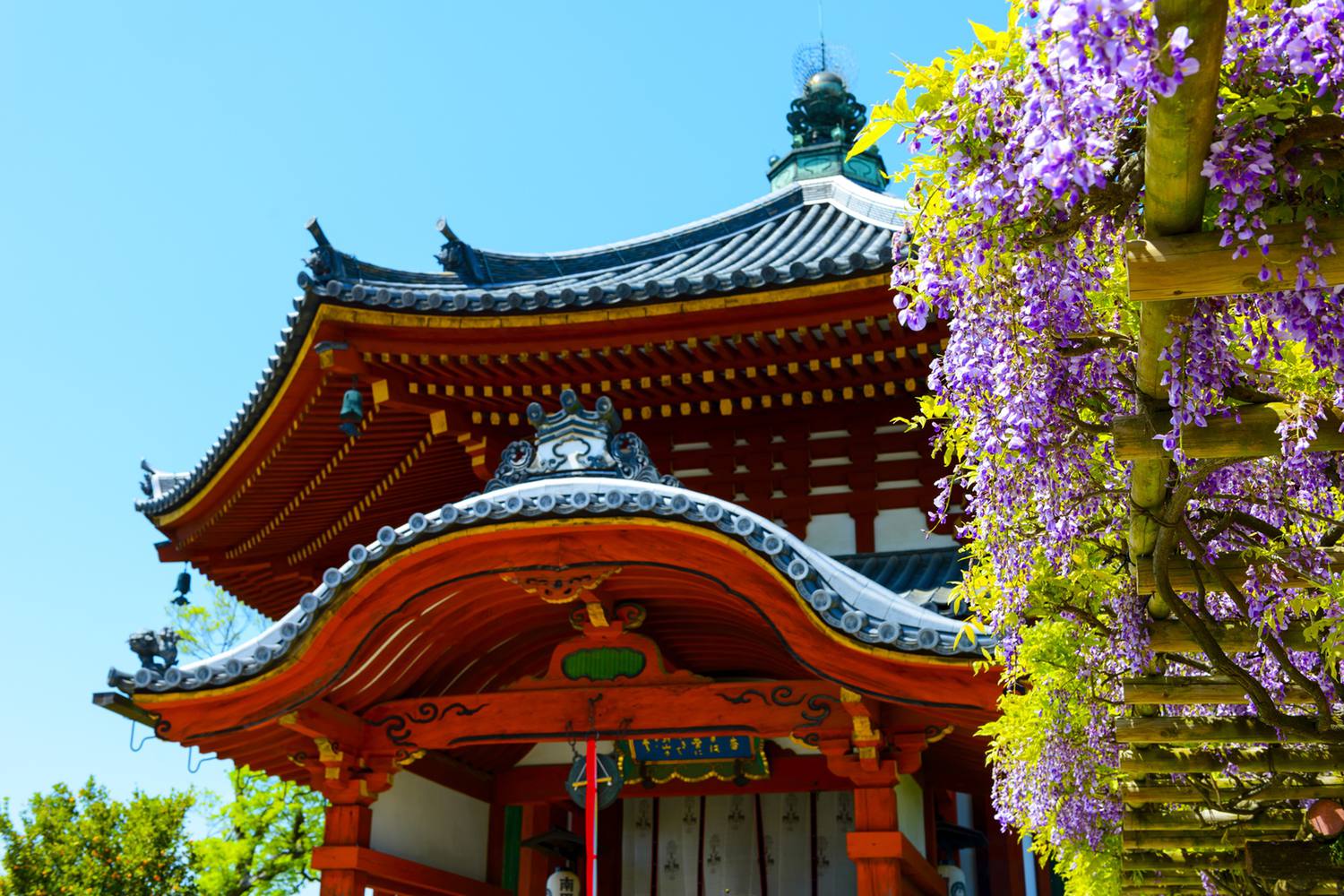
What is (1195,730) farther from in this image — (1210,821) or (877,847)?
(877,847)

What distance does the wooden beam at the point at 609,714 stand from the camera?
24.7ft

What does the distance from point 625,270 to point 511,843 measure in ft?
15.2

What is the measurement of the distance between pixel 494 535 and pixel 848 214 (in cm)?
580

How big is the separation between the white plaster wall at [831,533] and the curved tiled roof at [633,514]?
1.63 m

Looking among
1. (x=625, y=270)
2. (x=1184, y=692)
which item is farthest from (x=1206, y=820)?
(x=625, y=270)

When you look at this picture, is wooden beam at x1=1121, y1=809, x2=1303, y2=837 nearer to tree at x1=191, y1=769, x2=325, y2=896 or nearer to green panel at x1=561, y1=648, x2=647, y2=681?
green panel at x1=561, y1=648, x2=647, y2=681

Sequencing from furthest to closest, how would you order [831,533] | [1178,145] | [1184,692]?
[831,533]
[1184,692]
[1178,145]

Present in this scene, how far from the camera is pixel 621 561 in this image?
23.8ft

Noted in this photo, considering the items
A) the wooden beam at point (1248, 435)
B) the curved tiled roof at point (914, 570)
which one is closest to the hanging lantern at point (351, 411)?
the curved tiled roof at point (914, 570)

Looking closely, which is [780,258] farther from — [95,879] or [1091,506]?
[95,879]

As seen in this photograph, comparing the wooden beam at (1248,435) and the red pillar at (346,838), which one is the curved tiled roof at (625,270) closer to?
the red pillar at (346,838)

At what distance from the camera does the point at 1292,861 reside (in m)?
4.90

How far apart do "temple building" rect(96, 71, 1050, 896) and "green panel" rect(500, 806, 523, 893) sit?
0.03 metres

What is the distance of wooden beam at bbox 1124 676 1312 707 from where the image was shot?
4.29m
